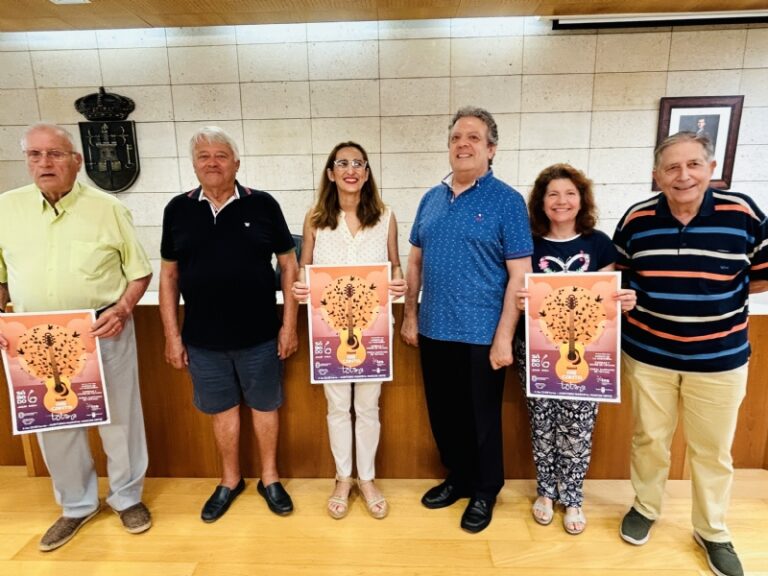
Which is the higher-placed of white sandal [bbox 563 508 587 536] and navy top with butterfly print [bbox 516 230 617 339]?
navy top with butterfly print [bbox 516 230 617 339]

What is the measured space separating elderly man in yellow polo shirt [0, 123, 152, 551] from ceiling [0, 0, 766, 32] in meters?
1.66

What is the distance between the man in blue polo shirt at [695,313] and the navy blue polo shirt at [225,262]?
1.34 meters

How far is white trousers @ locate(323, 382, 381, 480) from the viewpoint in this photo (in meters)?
1.87

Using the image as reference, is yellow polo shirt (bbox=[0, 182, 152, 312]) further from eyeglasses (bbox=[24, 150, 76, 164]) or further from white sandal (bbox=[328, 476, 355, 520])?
white sandal (bbox=[328, 476, 355, 520])

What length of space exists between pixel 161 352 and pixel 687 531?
2.30m

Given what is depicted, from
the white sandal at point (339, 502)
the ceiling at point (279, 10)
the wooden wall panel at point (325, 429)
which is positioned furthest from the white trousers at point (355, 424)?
the ceiling at point (279, 10)

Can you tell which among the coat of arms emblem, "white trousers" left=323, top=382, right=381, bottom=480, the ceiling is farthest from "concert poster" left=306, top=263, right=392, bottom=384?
the coat of arms emblem

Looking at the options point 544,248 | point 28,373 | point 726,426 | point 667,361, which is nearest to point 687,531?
point 726,426

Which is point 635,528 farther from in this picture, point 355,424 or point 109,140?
point 109,140

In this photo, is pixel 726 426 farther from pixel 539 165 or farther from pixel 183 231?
Answer: pixel 539 165

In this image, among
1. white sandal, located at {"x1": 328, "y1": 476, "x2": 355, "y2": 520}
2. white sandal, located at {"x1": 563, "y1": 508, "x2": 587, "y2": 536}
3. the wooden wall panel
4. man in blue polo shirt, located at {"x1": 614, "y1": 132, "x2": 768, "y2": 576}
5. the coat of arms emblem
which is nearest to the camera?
man in blue polo shirt, located at {"x1": 614, "y1": 132, "x2": 768, "y2": 576}

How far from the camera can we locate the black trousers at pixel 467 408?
5.69ft

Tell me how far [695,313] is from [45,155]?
7.41 ft

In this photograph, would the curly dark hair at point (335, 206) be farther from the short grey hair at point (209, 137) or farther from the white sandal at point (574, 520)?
the white sandal at point (574, 520)
